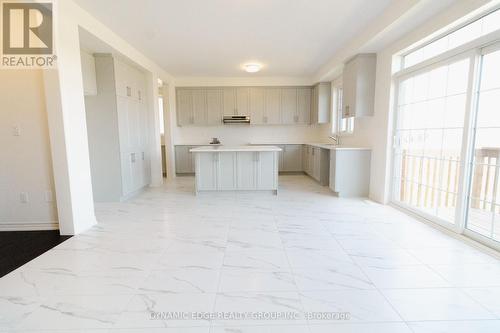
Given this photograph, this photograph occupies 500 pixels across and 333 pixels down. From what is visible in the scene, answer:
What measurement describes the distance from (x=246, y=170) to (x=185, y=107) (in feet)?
10.1

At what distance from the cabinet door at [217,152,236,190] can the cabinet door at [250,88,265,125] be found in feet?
7.88

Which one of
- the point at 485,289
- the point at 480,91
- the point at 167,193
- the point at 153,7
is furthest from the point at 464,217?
the point at 167,193

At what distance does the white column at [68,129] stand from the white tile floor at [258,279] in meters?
0.34

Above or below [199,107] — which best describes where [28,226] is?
below

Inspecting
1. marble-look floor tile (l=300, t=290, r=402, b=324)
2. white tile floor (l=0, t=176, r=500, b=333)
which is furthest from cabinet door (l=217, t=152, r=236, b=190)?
marble-look floor tile (l=300, t=290, r=402, b=324)

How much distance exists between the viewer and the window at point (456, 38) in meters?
2.31

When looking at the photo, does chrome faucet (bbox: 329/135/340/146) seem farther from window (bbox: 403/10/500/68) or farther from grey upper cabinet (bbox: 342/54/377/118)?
window (bbox: 403/10/500/68)

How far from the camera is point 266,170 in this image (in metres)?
4.62

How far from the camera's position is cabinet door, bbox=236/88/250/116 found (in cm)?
660

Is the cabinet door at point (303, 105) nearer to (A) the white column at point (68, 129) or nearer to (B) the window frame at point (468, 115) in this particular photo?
(B) the window frame at point (468, 115)

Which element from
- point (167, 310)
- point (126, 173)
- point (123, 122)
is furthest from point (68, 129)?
point (167, 310)

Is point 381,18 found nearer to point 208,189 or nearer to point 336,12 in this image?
point 336,12

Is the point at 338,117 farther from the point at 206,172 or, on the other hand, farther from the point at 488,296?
the point at 488,296

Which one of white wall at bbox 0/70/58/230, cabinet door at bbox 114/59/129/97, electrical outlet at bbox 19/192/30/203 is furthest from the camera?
cabinet door at bbox 114/59/129/97
